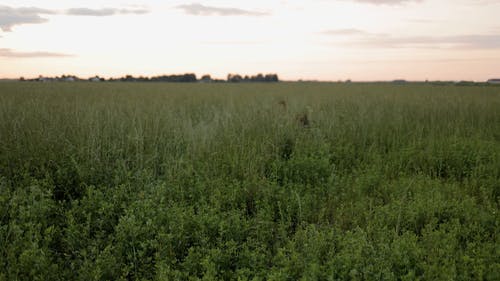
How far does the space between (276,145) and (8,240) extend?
442 centimetres

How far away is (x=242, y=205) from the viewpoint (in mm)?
4523

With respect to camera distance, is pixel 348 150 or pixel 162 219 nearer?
pixel 162 219

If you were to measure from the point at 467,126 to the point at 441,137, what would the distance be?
151 centimetres

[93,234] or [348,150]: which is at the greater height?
[348,150]

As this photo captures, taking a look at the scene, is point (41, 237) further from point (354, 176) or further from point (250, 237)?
point (354, 176)

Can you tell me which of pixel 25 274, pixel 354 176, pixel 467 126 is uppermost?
pixel 467 126

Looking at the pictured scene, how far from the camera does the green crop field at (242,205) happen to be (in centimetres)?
347

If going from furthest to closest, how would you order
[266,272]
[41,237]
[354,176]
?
[354,176], [41,237], [266,272]

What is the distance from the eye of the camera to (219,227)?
13.5ft

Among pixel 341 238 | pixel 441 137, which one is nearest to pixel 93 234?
pixel 341 238

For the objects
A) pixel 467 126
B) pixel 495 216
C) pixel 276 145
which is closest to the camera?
pixel 495 216

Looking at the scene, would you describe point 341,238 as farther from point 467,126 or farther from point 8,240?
point 467,126

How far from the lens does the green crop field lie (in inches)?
137

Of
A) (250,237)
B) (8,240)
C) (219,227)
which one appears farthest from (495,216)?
(8,240)
